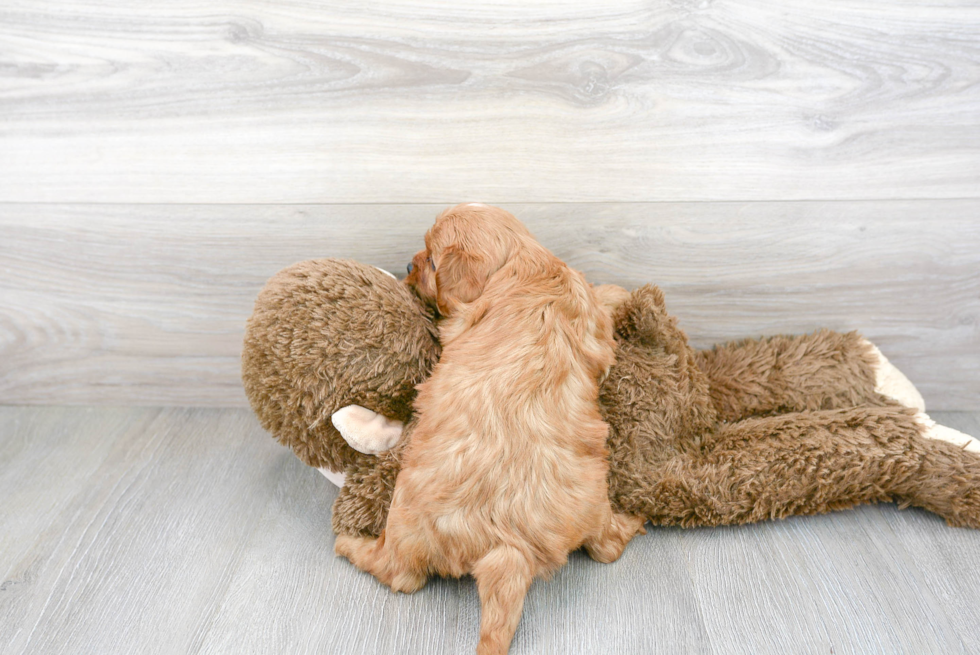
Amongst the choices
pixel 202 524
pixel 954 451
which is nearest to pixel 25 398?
pixel 202 524

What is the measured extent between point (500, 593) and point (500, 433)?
228 mm

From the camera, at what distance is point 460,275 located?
1105 millimetres

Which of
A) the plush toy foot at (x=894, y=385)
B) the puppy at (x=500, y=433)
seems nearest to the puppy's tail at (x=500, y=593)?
the puppy at (x=500, y=433)

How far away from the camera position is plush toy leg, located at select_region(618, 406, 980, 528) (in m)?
1.22

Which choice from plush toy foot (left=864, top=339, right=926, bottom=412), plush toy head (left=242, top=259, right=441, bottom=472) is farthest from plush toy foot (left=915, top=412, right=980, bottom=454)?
plush toy head (left=242, top=259, right=441, bottom=472)

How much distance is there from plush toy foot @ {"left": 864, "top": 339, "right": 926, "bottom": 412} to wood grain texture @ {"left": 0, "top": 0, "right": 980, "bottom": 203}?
1.18ft

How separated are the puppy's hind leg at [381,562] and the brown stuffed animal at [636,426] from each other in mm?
25

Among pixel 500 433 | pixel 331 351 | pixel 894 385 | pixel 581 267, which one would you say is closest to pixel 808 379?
pixel 894 385

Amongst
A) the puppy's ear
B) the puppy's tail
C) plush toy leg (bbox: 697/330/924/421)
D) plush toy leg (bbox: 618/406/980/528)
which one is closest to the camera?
the puppy's tail

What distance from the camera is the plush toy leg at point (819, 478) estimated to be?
1223 mm

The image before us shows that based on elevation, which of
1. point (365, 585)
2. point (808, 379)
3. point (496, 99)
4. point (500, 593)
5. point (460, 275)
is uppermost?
point (496, 99)

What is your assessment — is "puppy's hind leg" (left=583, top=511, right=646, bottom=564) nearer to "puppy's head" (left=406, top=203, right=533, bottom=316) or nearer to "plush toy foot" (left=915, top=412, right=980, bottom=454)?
"puppy's head" (left=406, top=203, right=533, bottom=316)

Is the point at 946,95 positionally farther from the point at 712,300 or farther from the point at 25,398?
the point at 25,398

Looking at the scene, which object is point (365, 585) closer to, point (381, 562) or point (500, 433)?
point (381, 562)
